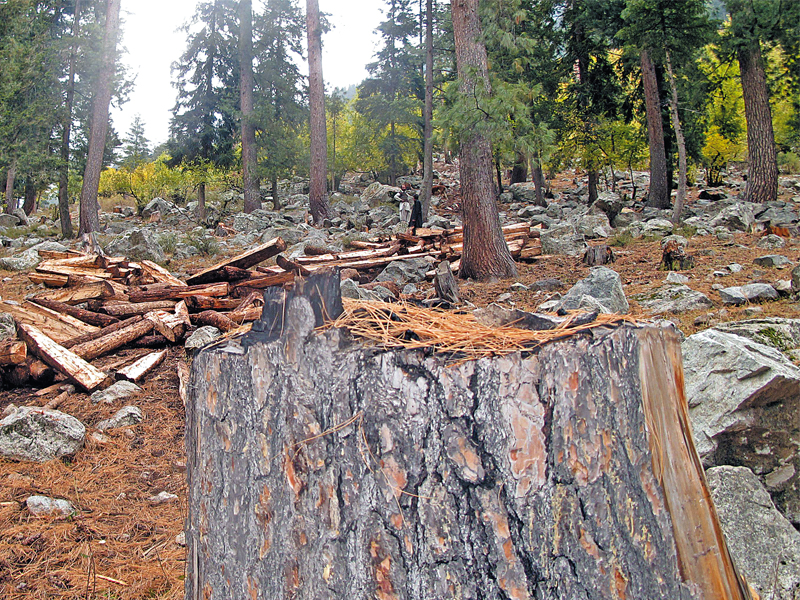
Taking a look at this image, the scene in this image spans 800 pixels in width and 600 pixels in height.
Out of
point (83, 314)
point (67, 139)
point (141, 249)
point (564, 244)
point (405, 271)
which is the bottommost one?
point (83, 314)

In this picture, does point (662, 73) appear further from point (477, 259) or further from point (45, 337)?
point (45, 337)

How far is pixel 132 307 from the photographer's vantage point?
6918mm

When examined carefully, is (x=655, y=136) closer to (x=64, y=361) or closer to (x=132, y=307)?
(x=132, y=307)

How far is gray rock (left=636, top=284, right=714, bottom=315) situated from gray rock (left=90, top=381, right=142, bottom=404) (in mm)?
5649

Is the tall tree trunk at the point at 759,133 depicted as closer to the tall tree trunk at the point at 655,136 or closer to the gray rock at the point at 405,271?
the tall tree trunk at the point at 655,136

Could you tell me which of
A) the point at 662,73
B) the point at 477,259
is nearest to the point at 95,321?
the point at 477,259

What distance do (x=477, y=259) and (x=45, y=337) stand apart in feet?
22.1

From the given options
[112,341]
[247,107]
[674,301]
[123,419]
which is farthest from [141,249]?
[247,107]

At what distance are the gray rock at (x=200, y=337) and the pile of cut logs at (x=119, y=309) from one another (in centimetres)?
20

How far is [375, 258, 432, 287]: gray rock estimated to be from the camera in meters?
9.41

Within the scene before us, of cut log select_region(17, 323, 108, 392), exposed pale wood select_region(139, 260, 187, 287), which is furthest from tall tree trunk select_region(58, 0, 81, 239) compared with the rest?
cut log select_region(17, 323, 108, 392)

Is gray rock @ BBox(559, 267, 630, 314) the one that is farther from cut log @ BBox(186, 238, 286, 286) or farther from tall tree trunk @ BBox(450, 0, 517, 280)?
cut log @ BBox(186, 238, 286, 286)

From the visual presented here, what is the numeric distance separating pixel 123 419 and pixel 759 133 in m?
18.0

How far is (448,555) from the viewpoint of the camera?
126 cm
